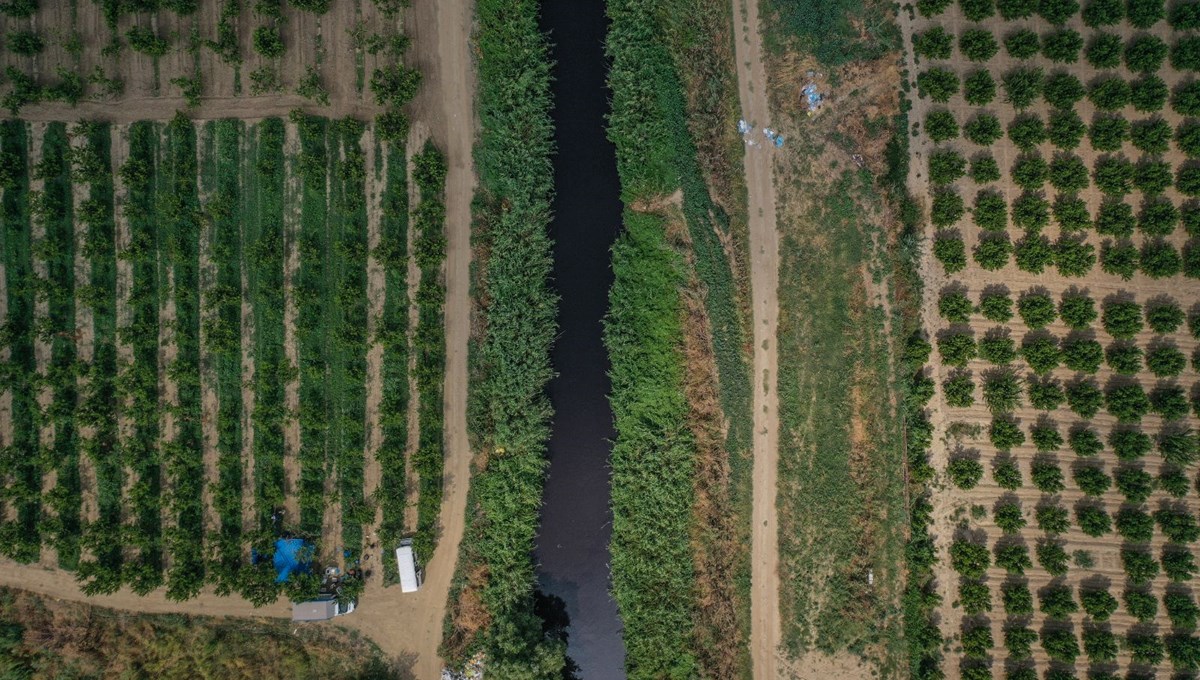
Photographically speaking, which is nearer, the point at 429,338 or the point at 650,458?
the point at 650,458

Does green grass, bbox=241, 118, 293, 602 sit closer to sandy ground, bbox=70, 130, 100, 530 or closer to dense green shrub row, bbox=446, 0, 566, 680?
sandy ground, bbox=70, 130, 100, 530

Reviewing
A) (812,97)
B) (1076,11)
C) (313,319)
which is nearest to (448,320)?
(313,319)

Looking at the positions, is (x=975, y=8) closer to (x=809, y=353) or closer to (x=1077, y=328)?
(x=1077, y=328)

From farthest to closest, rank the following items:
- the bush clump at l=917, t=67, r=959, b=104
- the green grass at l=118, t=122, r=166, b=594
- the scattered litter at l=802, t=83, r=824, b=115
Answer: the scattered litter at l=802, t=83, r=824, b=115 < the bush clump at l=917, t=67, r=959, b=104 < the green grass at l=118, t=122, r=166, b=594

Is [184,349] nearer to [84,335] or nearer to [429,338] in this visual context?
[84,335]

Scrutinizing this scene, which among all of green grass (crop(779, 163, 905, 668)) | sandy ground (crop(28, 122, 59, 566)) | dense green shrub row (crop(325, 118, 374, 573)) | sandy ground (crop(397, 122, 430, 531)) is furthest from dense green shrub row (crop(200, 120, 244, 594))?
green grass (crop(779, 163, 905, 668))

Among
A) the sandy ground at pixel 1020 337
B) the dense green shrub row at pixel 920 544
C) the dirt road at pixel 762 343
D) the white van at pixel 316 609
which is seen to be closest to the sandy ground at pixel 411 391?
the white van at pixel 316 609

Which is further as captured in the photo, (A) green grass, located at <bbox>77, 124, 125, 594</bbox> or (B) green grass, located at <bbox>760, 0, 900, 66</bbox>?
(B) green grass, located at <bbox>760, 0, 900, 66</bbox>
